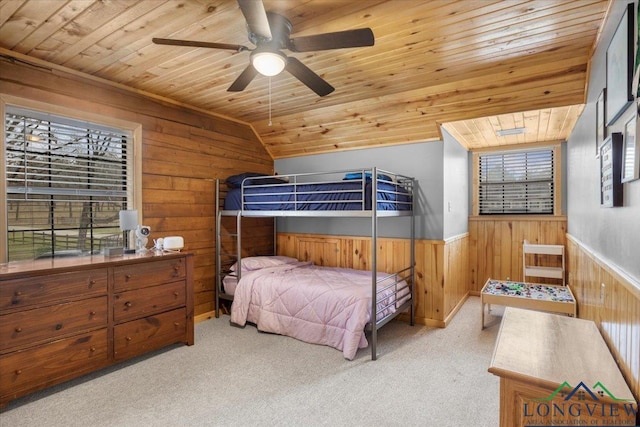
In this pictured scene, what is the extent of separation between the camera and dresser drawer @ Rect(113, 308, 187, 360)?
98.7 inches

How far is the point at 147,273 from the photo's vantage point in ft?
8.75

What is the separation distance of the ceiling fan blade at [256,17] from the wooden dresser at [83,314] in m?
1.92

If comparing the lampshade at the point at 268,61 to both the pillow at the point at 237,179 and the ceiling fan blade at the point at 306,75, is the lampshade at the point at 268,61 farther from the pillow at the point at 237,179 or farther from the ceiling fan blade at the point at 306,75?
the pillow at the point at 237,179

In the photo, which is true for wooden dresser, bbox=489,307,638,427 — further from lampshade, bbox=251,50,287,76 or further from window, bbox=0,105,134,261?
window, bbox=0,105,134,261

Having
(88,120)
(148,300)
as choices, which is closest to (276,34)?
(88,120)

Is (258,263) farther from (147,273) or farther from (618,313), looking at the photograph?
(618,313)

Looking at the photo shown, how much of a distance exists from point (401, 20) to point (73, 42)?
218 cm

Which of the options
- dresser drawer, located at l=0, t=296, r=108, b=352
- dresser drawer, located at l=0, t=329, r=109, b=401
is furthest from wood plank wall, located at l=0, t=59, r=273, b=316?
dresser drawer, located at l=0, t=329, r=109, b=401

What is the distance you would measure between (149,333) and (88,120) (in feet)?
6.05

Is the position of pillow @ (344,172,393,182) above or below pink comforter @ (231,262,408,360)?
above

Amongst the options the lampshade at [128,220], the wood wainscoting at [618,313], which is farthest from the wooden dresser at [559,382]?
the lampshade at [128,220]

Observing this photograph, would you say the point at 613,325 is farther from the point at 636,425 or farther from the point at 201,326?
the point at 201,326

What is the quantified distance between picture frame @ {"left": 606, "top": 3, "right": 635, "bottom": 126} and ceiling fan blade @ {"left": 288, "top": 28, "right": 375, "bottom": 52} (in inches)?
41.2

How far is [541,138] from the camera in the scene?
430cm
